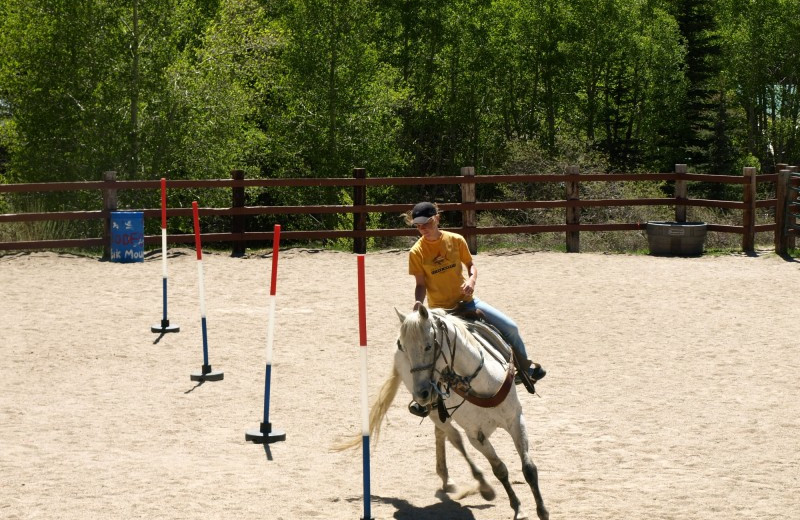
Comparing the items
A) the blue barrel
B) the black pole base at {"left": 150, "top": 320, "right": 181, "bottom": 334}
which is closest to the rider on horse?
the black pole base at {"left": 150, "top": 320, "right": 181, "bottom": 334}

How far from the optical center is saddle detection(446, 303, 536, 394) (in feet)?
23.6

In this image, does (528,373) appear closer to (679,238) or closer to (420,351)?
(420,351)

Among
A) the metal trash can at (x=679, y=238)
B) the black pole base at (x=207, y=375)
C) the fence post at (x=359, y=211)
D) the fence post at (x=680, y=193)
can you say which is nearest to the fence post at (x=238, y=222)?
the fence post at (x=359, y=211)

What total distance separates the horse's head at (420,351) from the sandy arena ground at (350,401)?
1.05 meters

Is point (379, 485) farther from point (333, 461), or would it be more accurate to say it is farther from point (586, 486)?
point (586, 486)

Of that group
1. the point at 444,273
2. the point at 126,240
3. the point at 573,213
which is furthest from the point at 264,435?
the point at 573,213

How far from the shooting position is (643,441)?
327 inches

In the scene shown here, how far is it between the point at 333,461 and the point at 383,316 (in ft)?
18.3

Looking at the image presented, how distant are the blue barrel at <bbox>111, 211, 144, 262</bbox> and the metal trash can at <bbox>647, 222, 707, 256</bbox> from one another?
8.79 m

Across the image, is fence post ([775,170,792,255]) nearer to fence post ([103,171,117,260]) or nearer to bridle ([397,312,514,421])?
fence post ([103,171,117,260])

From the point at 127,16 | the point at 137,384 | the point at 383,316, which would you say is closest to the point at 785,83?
the point at 127,16

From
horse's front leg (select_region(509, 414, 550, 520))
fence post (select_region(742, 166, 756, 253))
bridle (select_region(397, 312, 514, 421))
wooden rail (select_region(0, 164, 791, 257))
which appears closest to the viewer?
bridle (select_region(397, 312, 514, 421))

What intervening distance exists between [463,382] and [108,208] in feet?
43.5

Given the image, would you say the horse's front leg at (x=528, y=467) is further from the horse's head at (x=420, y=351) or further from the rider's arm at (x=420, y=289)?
the rider's arm at (x=420, y=289)
